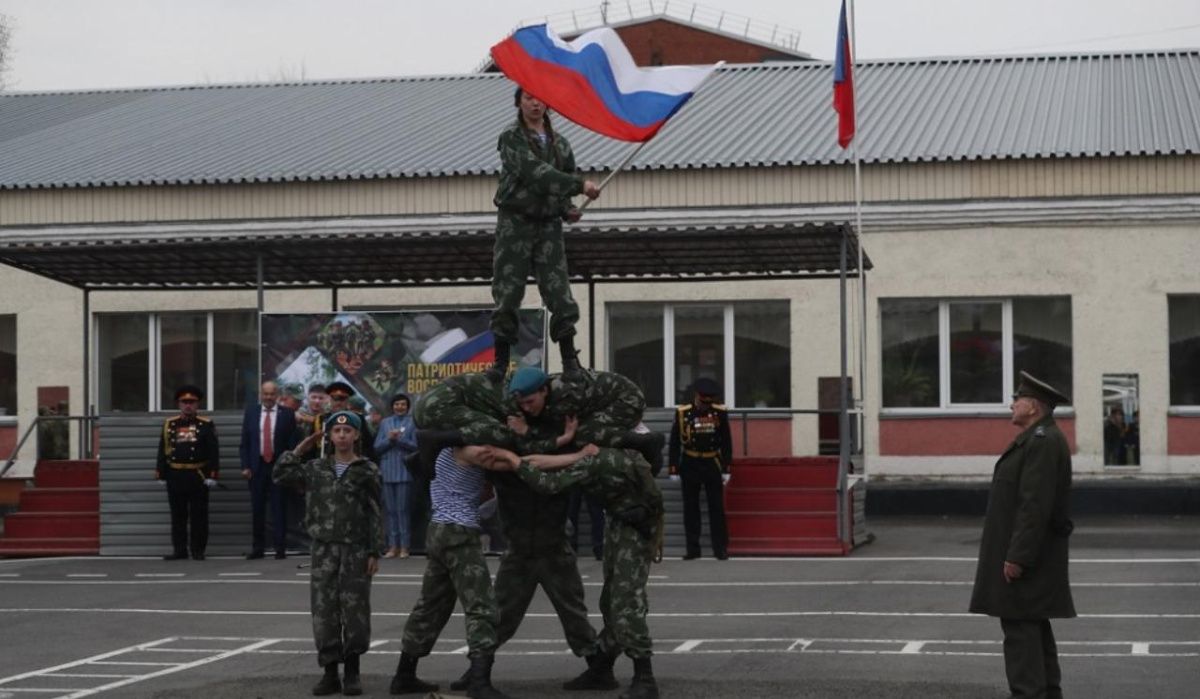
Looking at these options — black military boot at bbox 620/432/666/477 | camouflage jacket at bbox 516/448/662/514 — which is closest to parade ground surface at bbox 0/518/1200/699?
camouflage jacket at bbox 516/448/662/514

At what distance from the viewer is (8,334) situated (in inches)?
1411

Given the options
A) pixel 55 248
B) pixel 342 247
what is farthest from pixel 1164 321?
pixel 55 248

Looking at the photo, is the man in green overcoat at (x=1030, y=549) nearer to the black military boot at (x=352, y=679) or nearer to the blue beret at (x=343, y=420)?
the black military boot at (x=352, y=679)

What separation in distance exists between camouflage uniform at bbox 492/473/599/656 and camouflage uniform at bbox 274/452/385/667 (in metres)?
0.90

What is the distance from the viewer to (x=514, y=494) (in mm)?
12117

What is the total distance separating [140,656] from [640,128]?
17.6 feet

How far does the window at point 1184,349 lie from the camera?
3102 cm

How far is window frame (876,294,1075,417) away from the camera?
104ft

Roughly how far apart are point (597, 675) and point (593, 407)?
169cm

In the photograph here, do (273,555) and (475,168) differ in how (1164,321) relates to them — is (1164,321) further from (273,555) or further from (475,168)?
(273,555)

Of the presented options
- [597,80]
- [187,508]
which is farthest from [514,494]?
[187,508]

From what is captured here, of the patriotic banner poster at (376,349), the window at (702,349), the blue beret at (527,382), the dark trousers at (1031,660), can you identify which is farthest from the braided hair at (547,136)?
the window at (702,349)

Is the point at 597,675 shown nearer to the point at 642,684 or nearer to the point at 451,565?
the point at 642,684

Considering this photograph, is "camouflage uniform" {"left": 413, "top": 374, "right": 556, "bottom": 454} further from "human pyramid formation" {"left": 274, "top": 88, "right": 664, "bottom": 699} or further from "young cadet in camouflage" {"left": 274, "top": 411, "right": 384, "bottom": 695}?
"young cadet in camouflage" {"left": 274, "top": 411, "right": 384, "bottom": 695}
